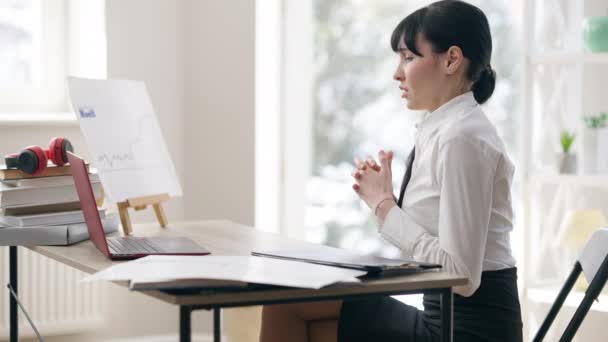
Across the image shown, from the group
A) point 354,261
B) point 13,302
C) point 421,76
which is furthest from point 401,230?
point 13,302

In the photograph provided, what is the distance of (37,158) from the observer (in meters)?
2.25

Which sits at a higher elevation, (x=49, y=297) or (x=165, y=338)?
(x=49, y=297)

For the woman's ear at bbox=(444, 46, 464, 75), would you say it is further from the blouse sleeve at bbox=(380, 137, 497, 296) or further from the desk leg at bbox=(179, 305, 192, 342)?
the desk leg at bbox=(179, 305, 192, 342)

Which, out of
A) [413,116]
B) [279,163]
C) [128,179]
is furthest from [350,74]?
[128,179]

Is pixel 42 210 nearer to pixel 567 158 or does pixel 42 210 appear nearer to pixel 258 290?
pixel 258 290

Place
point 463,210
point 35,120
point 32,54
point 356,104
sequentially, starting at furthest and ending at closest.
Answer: point 356,104 → point 32,54 → point 35,120 → point 463,210

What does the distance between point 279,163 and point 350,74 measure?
2.91 ft

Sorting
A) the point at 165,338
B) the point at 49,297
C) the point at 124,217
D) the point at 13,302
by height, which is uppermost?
the point at 124,217

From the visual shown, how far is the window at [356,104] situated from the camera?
162 inches

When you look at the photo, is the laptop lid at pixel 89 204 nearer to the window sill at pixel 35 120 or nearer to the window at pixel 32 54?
the window sill at pixel 35 120

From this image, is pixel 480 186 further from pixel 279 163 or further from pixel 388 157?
pixel 279 163

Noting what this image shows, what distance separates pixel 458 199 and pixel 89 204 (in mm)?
792

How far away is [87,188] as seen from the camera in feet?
6.47

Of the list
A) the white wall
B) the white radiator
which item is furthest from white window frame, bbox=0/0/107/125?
the white radiator
